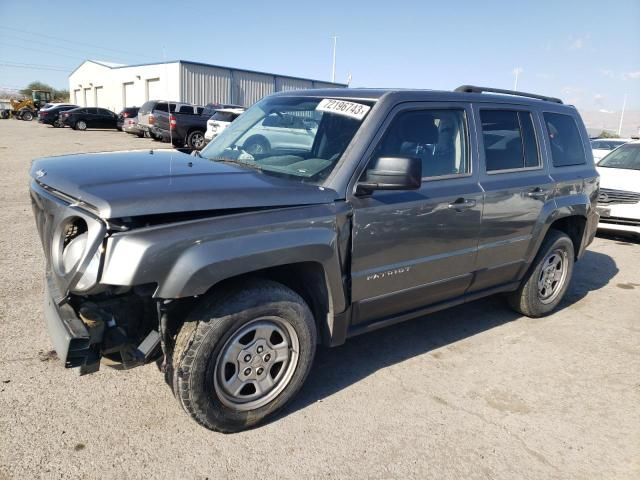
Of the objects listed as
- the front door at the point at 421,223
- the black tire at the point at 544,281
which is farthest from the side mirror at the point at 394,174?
the black tire at the point at 544,281

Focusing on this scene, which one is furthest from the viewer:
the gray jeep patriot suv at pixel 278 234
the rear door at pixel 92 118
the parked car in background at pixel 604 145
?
the rear door at pixel 92 118

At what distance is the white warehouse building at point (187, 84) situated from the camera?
34.4 meters

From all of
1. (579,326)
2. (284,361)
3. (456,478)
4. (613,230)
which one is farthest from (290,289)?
(613,230)

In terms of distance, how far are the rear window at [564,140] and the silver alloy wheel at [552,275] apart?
0.88 metres

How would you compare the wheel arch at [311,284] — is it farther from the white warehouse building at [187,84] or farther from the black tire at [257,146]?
the white warehouse building at [187,84]

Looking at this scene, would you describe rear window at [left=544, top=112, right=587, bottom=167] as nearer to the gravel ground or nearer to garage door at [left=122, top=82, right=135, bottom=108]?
the gravel ground

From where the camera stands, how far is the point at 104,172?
110 inches

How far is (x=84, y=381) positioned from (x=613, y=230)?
8137 mm

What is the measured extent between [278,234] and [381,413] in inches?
53.3

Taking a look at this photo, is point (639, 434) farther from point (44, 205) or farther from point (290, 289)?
point (44, 205)

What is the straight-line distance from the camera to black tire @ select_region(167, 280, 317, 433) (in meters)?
2.59

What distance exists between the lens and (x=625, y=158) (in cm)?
917

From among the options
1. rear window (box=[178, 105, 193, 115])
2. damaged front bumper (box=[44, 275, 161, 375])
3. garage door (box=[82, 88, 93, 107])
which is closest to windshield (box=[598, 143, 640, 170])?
damaged front bumper (box=[44, 275, 161, 375])

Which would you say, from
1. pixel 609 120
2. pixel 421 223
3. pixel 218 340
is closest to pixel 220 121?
pixel 421 223
